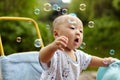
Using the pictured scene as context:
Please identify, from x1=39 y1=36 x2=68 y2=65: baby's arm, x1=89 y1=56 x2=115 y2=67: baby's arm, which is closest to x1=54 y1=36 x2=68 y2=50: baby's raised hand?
x1=39 y1=36 x2=68 y2=65: baby's arm

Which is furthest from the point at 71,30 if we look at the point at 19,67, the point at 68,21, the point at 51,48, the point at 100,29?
the point at 100,29

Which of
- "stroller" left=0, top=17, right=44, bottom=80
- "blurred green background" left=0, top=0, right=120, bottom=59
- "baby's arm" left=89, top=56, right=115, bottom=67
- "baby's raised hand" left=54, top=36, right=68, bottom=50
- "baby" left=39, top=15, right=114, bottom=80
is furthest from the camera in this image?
"blurred green background" left=0, top=0, right=120, bottom=59

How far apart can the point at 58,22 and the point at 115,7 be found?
3.55 m

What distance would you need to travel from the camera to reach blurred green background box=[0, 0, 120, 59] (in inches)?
172

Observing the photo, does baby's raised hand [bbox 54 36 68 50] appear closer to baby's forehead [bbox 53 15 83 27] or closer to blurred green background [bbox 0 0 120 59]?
baby's forehead [bbox 53 15 83 27]

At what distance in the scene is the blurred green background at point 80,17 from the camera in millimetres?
4375

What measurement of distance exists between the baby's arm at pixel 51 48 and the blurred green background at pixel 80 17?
8.20ft

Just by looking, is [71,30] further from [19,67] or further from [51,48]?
[19,67]

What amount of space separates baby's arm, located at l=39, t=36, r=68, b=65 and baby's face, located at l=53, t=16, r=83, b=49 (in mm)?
145

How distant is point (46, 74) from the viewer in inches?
75.4

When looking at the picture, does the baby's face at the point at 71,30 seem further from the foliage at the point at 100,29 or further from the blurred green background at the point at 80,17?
the foliage at the point at 100,29

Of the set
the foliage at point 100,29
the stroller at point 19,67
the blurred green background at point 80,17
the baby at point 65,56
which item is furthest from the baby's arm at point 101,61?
the foliage at point 100,29

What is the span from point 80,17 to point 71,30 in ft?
10.9

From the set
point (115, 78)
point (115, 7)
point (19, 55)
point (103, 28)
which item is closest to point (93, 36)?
point (103, 28)
